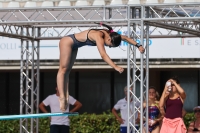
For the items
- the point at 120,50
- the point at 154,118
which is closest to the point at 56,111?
the point at 154,118

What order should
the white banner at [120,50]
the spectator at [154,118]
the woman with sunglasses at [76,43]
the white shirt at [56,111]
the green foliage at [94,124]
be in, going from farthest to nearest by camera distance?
the white banner at [120,50] → the green foliage at [94,124] → the white shirt at [56,111] → the spectator at [154,118] → the woman with sunglasses at [76,43]

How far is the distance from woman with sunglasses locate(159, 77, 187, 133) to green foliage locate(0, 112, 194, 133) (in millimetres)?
5038

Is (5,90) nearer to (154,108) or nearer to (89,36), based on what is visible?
(154,108)

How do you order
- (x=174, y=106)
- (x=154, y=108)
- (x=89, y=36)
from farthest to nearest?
(x=154, y=108) → (x=174, y=106) → (x=89, y=36)

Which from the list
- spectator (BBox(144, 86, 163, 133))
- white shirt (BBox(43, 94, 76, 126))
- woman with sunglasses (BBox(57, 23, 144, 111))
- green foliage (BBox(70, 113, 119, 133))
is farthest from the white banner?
woman with sunglasses (BBox(57, 23, 144, 111))

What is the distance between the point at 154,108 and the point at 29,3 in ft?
18.1

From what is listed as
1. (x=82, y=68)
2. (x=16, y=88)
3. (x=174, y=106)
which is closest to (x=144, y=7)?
(x=174, y=106)

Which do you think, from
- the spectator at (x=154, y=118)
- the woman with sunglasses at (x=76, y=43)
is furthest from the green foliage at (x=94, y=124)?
the woman with sunglasses at (x=76, y=43)

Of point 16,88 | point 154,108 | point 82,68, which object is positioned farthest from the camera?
point 16,88

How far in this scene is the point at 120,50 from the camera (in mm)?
19281

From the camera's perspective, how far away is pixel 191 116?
717 inches

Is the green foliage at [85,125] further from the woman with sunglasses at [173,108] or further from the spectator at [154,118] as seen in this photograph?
the woman with sunglasses at [173,108]

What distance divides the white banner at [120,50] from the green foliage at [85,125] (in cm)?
173

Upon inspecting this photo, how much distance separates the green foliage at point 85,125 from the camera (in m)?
18.7
